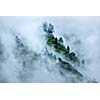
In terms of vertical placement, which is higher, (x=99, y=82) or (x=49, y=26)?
(x=49, y=26)

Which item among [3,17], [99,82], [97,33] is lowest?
[99,82]

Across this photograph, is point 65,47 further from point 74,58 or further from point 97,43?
point 97,43

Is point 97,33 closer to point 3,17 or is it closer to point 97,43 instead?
point 97,43

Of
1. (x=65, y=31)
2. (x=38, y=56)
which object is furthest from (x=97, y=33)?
(x=38, y=56)

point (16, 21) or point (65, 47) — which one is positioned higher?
point (16, 21)

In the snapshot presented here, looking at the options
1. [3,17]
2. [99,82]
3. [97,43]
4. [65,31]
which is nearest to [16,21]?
[3,17]

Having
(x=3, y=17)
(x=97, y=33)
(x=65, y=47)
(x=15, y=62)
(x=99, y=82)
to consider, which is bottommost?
(x=99, y=82)
